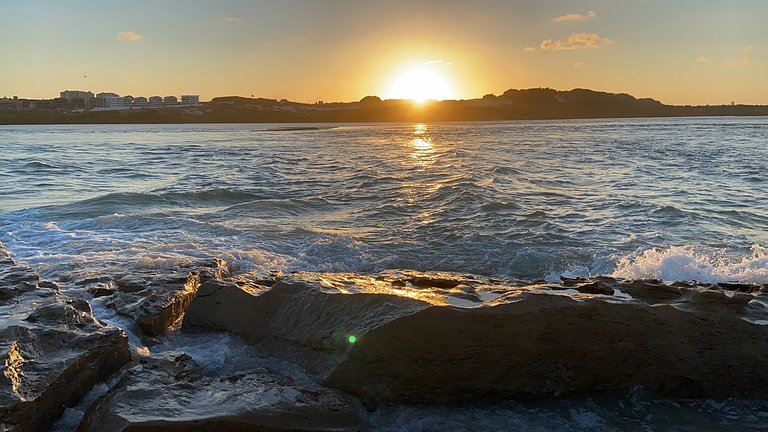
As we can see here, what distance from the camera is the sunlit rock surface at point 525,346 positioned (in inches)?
174

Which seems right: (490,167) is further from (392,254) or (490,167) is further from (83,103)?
(83,103)

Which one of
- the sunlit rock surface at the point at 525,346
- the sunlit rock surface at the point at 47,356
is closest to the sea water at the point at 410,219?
the sunlit rock surface at the point at 47,356

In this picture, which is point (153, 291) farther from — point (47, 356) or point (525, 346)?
point (525, 346)

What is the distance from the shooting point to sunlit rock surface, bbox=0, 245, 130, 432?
143 inches

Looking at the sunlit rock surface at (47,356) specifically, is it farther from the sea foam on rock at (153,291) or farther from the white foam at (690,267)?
the white foam at (690,267)

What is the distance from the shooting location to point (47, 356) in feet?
13.8

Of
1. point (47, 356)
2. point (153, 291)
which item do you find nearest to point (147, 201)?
point (153, 291)

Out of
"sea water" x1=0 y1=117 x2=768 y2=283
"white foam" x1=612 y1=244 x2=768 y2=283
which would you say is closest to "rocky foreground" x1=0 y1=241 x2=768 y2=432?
"white foam" x1=612 y1=244 x2=768 y2=283

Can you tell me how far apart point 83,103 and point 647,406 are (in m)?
187

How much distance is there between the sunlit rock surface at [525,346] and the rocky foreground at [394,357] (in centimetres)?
1

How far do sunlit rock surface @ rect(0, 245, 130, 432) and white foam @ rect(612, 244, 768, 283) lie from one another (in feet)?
22.4

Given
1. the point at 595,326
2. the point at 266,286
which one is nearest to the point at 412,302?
the point at 595,326

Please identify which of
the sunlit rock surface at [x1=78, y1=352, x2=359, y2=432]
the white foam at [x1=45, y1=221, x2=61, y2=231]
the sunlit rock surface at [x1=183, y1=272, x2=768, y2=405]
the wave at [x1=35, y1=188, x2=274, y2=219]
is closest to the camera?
the sunlit rock surface at [x1=78, y1=352, x2=359, y2=432]

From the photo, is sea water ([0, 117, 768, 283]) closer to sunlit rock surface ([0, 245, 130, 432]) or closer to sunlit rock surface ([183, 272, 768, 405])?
sunlit rock surface ([0, 245, 130, 432])
